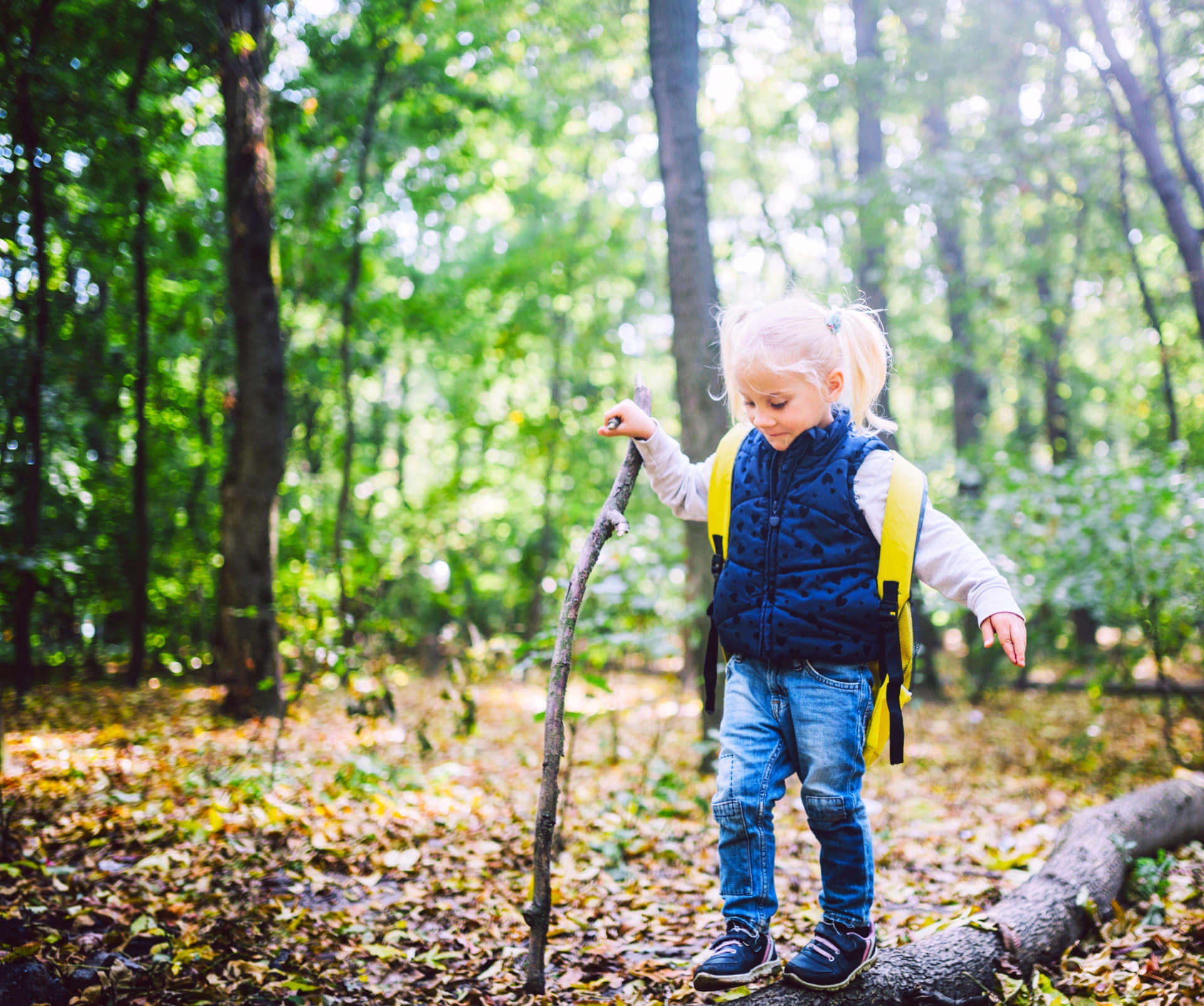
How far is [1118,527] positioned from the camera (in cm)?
602

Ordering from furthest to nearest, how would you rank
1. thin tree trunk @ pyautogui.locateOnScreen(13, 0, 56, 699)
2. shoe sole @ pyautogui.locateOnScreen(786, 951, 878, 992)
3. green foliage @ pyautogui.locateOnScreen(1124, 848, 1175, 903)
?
1. thin tree trunk @ pyautogui.locateOnScreen(13, 0, 56, 699)
2. green foliage @ pyautogui.locateOnScreen(1124, 848, 1175, 903)
3. shoe sole @ pyautogui.locateOnScreen(786, 951, 878, 992)

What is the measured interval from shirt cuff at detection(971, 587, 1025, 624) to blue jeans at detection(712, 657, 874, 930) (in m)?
0.37

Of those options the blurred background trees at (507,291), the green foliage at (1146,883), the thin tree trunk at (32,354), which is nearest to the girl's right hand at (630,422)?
the blurred background trees at (507,291)

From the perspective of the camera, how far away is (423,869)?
3.65 m

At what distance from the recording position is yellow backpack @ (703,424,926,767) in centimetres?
214

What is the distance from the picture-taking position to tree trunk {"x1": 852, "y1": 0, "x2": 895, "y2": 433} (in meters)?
8.39

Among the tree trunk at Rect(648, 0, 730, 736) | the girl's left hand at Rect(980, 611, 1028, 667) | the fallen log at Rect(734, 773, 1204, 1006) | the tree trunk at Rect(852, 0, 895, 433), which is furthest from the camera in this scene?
the tree trunk at Rect(852, 0, 895, 433)

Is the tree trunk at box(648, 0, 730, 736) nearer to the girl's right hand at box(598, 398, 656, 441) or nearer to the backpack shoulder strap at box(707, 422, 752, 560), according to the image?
the backpack shoulder strap at box(707, 422, 752, 560)

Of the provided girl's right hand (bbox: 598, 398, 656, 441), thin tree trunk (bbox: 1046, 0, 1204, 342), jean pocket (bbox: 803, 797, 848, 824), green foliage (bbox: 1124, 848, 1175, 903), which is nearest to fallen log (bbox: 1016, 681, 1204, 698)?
thin tree trunk (bbox: 1046, 0, 1204, 342)

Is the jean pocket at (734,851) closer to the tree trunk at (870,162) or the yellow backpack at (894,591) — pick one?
the yellow backpack at (894,591)

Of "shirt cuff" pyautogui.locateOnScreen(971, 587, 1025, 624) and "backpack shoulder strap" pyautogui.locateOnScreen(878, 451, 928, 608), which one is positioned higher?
"backpack shoulder strap" pyautogui.locateOnScreen(878, 451, 928, 608)

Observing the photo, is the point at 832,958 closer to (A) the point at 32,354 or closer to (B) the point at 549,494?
(A) the point at 32,354

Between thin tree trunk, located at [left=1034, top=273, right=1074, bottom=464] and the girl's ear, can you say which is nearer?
the girl's ear

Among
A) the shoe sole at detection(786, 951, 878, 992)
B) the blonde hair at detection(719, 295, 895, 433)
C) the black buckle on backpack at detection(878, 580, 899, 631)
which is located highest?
the blonde hair at detection(719, 295, 895, 433)
